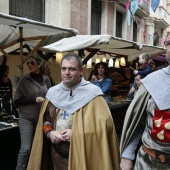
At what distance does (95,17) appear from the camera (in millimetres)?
17438

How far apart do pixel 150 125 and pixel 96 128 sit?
0.73 metres

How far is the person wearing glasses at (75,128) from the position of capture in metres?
2.87

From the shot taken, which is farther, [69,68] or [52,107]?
[52,107]

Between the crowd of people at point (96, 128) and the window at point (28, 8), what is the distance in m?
8.83

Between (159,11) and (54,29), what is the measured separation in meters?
25.4

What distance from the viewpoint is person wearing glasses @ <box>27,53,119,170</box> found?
287 cm

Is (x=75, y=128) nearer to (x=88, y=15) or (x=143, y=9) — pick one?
(x=88, y=15)

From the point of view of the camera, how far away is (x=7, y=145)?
502cm

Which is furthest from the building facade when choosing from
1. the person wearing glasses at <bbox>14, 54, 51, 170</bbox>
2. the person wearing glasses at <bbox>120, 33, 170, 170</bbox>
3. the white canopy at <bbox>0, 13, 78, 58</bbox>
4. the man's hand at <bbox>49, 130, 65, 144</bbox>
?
the person wearing glasses at <bbox>120, 33, 170, 170</bbox>

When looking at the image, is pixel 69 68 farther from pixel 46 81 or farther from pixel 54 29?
pixel 54 29

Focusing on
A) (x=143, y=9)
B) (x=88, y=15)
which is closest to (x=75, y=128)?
(x=88, y=15)

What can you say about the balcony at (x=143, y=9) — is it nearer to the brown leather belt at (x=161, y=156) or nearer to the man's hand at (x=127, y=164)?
the man's hand at (x=127, y=164)

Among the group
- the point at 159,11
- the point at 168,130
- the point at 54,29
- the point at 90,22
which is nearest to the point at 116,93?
the point at 90,22

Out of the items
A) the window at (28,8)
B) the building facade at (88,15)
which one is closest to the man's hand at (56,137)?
the building facade at (88,15)
